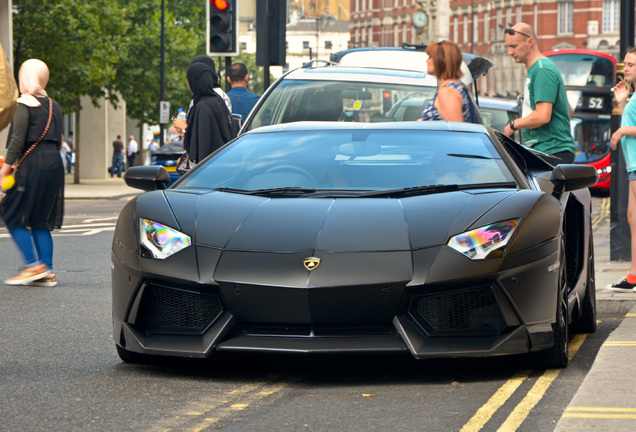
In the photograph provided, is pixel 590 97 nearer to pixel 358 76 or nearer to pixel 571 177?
pixel 358 76

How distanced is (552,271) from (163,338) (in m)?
1.84

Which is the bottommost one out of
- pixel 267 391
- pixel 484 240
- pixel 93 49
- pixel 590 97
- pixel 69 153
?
pixel 69 153

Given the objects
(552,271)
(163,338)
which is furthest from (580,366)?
(163,338)

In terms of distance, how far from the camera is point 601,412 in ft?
15.4

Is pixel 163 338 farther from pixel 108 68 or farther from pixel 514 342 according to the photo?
pixel 108 68

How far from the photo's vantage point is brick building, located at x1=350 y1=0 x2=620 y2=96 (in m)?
95.1

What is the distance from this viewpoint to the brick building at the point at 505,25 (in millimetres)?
95062

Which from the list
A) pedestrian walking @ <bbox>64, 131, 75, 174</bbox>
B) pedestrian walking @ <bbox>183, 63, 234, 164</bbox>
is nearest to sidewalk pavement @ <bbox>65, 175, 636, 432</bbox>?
pedestrian walking @ <bbox>183, 63, 234, 164</bbox>

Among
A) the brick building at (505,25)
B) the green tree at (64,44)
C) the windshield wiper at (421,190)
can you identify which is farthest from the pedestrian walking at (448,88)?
the brick building at (505,25)

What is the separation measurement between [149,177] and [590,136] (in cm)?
2975

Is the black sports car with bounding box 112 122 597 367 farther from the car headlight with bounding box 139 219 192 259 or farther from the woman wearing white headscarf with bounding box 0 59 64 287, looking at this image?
the woman wearing white headscarf with bounding box 0 59 64 287

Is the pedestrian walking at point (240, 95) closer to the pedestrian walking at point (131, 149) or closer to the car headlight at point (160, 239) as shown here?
the car headlight at point (160, 239)

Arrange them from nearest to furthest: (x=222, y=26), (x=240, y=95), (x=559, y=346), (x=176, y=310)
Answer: (x=176, y=310)
(x=559, y=346)
(x=240, y=95)
(x=222, y=26)

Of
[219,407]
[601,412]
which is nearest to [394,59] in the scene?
[219,407]
